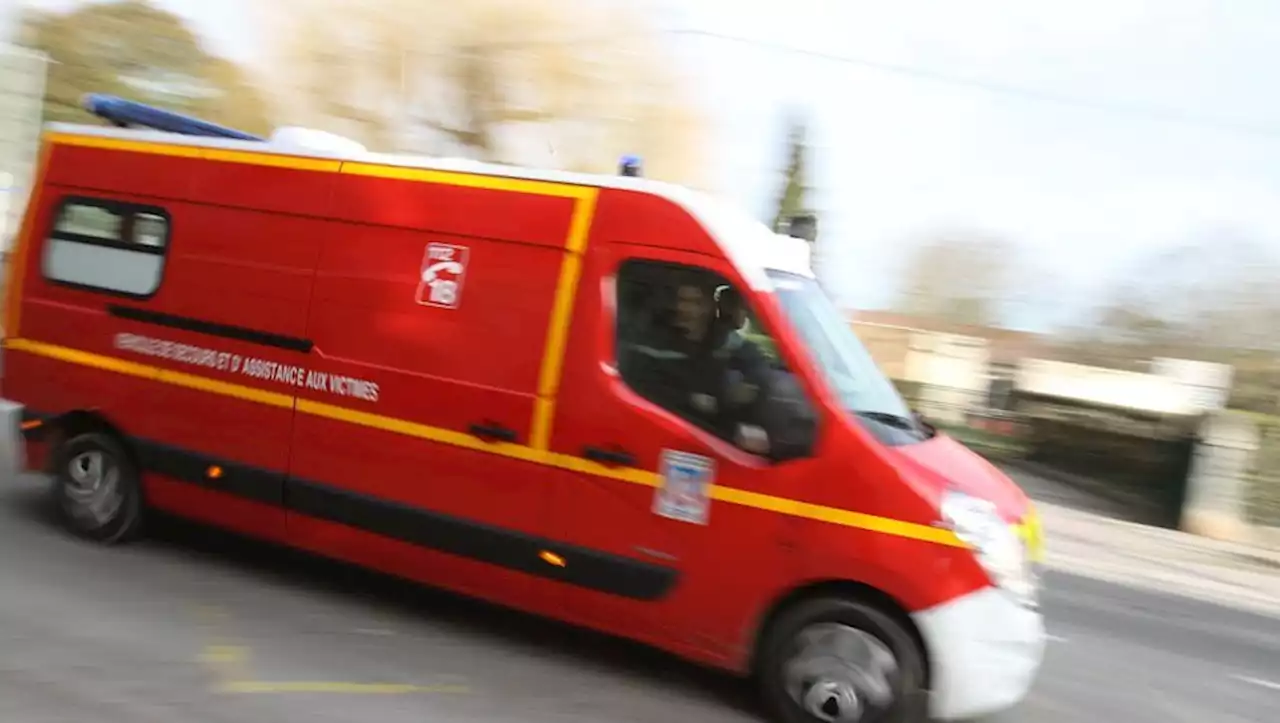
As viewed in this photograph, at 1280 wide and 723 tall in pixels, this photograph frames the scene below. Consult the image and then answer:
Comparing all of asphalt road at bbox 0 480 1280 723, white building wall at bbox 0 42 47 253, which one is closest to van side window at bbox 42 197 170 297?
asphalt road at bbox 0 480 1280 723

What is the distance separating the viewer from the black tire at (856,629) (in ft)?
14.9

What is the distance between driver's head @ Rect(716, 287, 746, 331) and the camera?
4965 mm

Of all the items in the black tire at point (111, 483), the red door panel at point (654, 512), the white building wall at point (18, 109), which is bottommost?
the black tire at point (111, 483)

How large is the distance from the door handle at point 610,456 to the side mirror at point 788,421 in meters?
0.63

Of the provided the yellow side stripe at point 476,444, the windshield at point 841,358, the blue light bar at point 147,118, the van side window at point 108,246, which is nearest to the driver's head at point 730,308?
the windshield at point 841,358

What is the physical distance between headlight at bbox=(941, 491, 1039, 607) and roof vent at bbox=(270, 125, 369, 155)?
11.8 ft

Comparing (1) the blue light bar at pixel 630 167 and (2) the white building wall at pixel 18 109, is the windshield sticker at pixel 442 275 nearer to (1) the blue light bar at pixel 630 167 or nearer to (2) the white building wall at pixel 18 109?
(1) the blue light bar at pixel 630 167

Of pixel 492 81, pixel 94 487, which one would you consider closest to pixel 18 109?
pixel 492 81

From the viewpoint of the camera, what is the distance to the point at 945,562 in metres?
4.49

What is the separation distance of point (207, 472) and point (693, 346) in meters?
2.85

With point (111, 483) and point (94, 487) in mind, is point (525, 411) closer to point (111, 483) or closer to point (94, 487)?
point (111, 483)

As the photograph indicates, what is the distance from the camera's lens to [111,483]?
6.38 m

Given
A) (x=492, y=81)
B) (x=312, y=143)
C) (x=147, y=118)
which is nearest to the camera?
(x=312, y=143)

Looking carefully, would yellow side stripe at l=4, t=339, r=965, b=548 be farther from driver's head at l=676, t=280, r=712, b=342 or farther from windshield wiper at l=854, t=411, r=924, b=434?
driver's head at l=676, t=280, r=712, b=342
